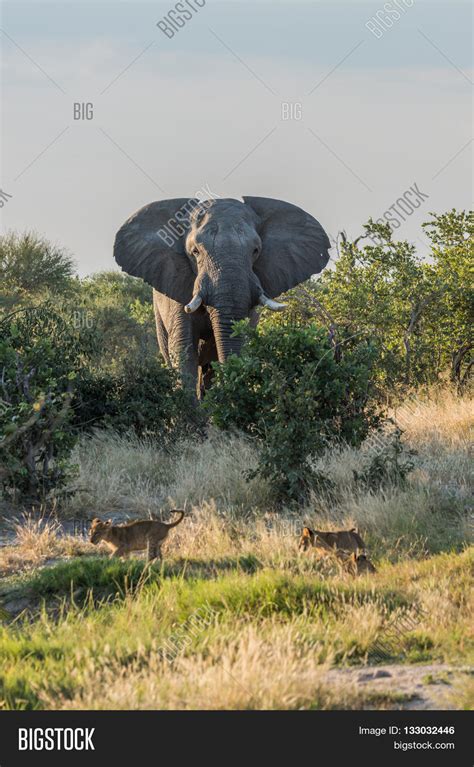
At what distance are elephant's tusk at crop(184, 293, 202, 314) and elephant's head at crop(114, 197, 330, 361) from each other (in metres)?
0.01

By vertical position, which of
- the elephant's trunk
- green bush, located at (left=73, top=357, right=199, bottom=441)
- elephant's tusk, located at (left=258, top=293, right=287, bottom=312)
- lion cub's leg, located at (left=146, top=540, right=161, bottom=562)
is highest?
elephant's tusk, located at (left=258, top=293, right=287, bottom=312)

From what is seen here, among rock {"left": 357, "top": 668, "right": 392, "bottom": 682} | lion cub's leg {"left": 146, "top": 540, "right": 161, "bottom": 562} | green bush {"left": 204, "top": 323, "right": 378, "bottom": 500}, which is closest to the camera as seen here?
rock {"left": 357, "top": 668, "right": 392, "bottom": 682}

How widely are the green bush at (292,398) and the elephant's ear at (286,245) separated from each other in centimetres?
512

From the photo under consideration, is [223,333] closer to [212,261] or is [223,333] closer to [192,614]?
[212,261]

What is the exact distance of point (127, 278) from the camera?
3838 centimetres

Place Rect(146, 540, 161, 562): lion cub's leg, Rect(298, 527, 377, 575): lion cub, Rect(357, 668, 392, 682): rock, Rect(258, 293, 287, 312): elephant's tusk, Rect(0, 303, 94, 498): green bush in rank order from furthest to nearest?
Rect(258, 293, 287, 312): elephant's tusk, Rect(0, 303, 94, 498): green bush, Rect(146, 540, 161, 562): lion cub's leg, Rect(298, 527, 377, 575): lion cub, Rect(357, 668, 392, 682): rock

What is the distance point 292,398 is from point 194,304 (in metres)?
5.22

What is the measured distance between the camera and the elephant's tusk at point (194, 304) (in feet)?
52.9

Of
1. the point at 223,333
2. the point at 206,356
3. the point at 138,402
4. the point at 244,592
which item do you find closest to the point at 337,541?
the point at 244,592

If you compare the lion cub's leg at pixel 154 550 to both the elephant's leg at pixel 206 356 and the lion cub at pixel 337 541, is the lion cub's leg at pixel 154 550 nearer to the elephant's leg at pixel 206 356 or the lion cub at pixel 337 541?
the lion cub at pixel 337 541

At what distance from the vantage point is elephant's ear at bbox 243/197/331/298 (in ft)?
56.9

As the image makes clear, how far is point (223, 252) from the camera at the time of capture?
52.5 ft

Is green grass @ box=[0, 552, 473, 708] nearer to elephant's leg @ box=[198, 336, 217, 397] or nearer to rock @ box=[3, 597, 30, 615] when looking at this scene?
rock @ box=[3, 597, 30, 615]

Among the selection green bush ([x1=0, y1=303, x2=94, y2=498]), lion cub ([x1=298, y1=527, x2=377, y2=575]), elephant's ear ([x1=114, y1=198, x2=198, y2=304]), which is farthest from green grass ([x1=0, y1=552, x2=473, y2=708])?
elephant's ear ([x1=114, y1=198, x2=198, y2=304])
